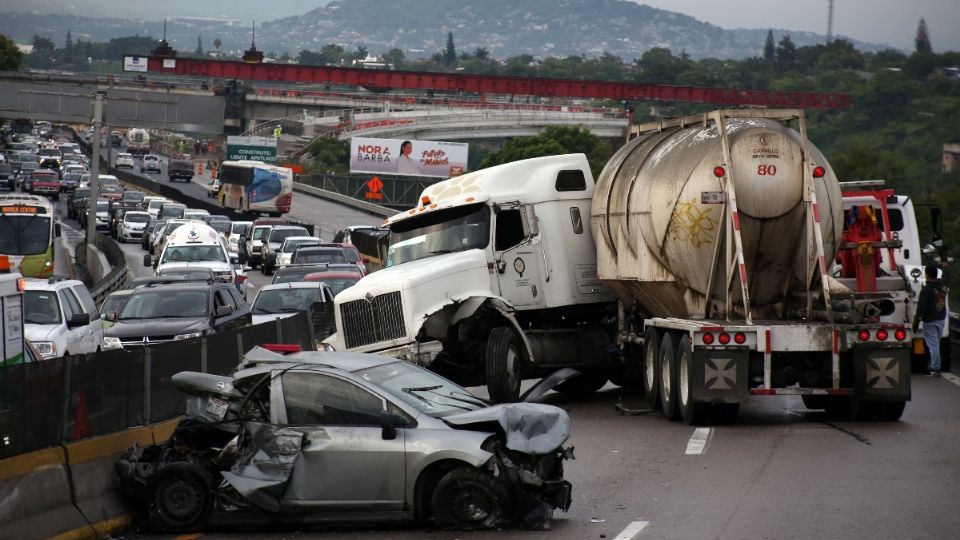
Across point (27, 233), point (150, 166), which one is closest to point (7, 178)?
point (150, 166)

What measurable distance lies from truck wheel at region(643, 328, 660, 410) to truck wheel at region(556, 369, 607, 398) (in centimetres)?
228

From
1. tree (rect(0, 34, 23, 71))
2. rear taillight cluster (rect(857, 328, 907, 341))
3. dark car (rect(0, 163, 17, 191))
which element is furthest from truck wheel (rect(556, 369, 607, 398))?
tree (rect(0, 34, 23, 71))

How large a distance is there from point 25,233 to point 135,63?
119120 mm

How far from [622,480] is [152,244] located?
47563 millimetres

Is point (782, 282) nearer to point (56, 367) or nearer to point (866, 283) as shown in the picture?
point (866, 283)

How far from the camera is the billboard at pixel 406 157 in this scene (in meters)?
133

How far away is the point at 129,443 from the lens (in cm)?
1269

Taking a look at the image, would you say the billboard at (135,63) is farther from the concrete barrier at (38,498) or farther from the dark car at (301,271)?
the concrete barrier at (38,498)

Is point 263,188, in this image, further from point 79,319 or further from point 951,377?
point 79,319

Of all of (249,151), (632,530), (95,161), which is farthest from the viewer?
(249,151)

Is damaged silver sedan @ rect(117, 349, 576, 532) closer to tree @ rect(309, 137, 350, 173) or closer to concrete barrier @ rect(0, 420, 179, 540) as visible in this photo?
concrete barrier @ rect(0, 420, 179, 540)

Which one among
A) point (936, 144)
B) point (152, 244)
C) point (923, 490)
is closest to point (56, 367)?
point (923, 490)

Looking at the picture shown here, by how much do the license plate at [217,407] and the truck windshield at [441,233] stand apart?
8180 mm

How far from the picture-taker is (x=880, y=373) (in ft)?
55.4
